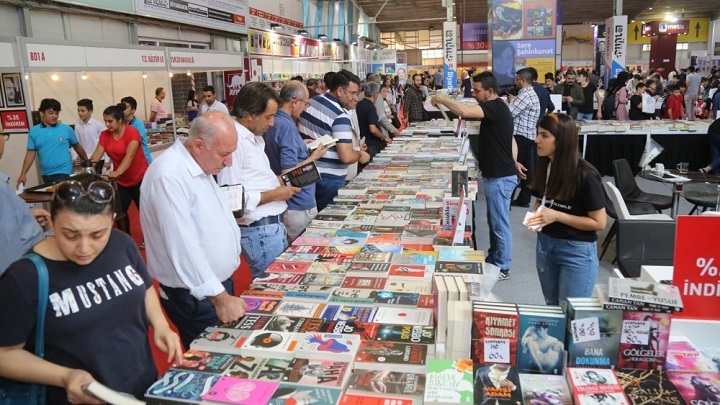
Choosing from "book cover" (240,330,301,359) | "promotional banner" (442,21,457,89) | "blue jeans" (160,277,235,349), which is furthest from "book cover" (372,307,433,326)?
"promotional banner" (442,21,457,89)

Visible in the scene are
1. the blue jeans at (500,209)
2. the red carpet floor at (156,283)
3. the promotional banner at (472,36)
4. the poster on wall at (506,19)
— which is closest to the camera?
the red carpet floor at (156,283)

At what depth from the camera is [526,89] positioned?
654cm

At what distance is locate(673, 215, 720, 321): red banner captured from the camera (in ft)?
5.73

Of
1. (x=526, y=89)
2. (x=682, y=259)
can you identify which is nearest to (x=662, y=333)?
(x=682, y=259)

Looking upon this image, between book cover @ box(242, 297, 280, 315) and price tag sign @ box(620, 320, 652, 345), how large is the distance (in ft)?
4.16

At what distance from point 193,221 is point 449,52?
13222 mm

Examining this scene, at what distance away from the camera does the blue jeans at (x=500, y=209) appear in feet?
14.3

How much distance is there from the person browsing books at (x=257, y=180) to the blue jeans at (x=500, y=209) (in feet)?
6.34

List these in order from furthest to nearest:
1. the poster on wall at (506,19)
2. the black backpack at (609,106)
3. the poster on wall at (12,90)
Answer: the black backpack at (609,106) → the poster on wall at (506,19) → the poster on wall at (12,90)

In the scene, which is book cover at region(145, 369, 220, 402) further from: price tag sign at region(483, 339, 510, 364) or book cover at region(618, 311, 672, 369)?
book cover at region(618, 311, 672, 369)

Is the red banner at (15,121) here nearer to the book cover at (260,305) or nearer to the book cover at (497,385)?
the book cover at (260,305)

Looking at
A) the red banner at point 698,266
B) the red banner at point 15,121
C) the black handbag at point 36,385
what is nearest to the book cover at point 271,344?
the black handbag at point 36,385

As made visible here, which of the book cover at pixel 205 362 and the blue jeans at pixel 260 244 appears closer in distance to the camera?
the book cover at pixel 205 362

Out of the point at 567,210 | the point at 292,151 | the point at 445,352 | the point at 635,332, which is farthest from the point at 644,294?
the point at 292,151
